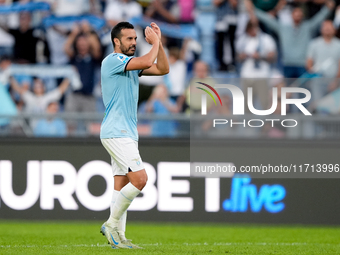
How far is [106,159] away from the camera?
29.3 ft

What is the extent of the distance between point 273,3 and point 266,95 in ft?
11.4

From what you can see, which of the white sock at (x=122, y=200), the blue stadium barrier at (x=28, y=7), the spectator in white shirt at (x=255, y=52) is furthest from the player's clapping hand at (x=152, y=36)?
the blue stadium barrier at (x=28, y=7)

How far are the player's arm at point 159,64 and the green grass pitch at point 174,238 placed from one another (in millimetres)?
1765

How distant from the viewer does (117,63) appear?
224 inches

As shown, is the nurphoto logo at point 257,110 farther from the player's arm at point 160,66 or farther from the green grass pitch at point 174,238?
the player's arm at point 160,66

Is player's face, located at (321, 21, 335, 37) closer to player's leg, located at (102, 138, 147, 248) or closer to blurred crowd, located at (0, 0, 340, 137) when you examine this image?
blurred crowd, located at (0, 0, 340, 137)

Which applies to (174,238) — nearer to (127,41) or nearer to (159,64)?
(159,64)

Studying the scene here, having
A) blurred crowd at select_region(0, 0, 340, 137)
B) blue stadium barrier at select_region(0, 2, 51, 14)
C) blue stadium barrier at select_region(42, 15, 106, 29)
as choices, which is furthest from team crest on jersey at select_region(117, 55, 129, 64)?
blue stadium barrier at select_region(0, 2, 51, 14)

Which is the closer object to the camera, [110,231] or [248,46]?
[110,231]

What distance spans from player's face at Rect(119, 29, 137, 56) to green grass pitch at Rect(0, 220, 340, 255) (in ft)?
6.41

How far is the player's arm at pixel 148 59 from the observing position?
5426 mm

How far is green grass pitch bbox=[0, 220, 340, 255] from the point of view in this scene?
6062 mm

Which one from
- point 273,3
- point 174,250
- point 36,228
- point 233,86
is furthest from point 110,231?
point 273,3

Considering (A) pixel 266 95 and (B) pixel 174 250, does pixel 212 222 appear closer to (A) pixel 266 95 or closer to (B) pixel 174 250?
(A) pixel 266 95
